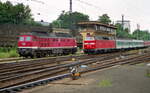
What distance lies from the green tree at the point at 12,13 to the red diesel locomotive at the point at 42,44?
942 inches

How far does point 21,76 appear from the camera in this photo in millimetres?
11586

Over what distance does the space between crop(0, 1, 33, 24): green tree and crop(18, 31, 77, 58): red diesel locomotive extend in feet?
78.5

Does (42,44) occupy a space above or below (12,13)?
below

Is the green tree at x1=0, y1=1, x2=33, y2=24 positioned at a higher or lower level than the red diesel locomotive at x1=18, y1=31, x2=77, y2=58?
higher

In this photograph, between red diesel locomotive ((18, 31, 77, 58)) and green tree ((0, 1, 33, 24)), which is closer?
red diesel locomotive ((18, 31, 77, 58))

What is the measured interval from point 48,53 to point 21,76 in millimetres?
16594

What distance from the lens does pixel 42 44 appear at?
26547 mm

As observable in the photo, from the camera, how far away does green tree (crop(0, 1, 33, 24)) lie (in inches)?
1975

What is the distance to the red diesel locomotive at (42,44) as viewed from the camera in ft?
82.9

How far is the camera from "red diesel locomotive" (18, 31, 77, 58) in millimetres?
25266

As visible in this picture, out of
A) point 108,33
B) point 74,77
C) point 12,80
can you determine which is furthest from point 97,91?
point 108,33

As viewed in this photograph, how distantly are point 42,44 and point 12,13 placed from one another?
30254mm

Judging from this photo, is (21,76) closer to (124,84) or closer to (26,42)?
(124,84)

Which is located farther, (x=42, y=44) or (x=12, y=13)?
(x=12, y=13)
